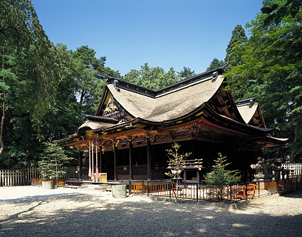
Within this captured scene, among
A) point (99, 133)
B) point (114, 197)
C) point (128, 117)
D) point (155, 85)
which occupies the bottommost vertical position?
point (114, 197)

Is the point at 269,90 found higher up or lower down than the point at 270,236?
higher up

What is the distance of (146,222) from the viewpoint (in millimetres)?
7301

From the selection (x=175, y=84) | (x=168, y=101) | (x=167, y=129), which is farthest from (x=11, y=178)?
(x=175, y=84)

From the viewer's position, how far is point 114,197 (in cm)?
1295

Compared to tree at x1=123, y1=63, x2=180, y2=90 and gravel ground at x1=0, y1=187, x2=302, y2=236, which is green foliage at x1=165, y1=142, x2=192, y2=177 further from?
tree at x1=123, y1=63, x2=180, y2=90

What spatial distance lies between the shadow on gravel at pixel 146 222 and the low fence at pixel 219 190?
1.04m

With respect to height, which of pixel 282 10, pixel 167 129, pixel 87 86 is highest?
pixel 87 86

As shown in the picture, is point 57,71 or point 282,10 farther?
point 57,71

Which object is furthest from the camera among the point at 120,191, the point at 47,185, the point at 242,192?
the point at 47,185

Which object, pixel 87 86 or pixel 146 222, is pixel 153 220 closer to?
pixel 146 222

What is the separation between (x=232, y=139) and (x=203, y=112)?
7.14 meters

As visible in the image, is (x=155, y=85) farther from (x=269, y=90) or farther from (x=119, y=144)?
(x=269, y=90)

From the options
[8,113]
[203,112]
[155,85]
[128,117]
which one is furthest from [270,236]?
[155,85]

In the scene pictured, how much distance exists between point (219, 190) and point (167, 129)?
6033 millimetres
